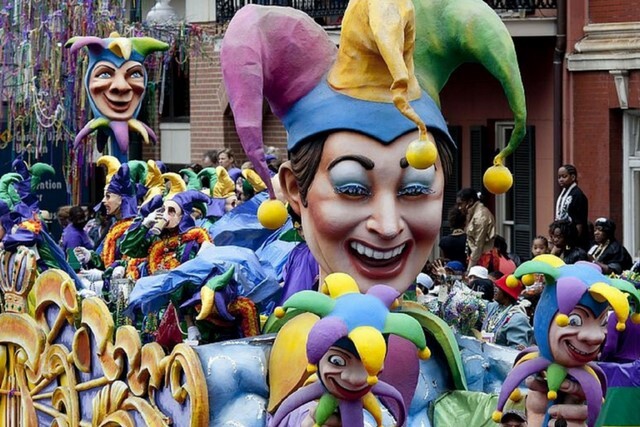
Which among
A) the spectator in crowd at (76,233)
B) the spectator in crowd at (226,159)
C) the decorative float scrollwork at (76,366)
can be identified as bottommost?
the decorative float scrollwork at (76,366)

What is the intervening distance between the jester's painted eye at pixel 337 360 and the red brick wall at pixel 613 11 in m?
11.4

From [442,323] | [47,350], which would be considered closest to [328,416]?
[442,323]

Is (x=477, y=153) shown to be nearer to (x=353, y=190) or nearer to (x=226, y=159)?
(x=226, y=159)

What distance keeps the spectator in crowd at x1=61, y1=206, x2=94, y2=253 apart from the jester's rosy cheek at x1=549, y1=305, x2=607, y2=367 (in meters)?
7.03

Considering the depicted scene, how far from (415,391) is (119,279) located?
2600mm

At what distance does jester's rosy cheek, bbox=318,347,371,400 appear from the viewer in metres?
6.73

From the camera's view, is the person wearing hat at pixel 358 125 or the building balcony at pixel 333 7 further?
the building balcony at pixel 333 7

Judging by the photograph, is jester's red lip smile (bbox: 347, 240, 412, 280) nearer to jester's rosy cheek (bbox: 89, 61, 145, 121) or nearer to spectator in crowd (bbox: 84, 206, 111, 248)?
jester's rosy cheek (bbox: 89, 61, 145, 121)

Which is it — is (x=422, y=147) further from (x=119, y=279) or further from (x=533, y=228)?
(x=533, y=228)

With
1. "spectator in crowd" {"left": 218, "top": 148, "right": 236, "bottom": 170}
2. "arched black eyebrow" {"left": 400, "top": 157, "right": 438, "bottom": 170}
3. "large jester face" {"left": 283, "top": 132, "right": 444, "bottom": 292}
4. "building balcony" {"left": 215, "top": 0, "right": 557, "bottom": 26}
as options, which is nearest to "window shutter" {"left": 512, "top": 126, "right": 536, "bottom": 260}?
"building balcony" {"left": 215, "top": 0, "right": 557, "bottom": 26}

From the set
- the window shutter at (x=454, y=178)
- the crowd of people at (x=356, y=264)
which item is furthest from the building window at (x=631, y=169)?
the crowd of people at (x=356, y=264)

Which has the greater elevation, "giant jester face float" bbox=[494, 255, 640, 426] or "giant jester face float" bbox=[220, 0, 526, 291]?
"giant jester face float" bbox=[220, 0, 526, 291]

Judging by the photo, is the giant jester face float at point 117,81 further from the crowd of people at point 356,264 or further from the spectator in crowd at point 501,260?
the crowd of people at point 356,264

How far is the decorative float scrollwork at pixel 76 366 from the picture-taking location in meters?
7.94
